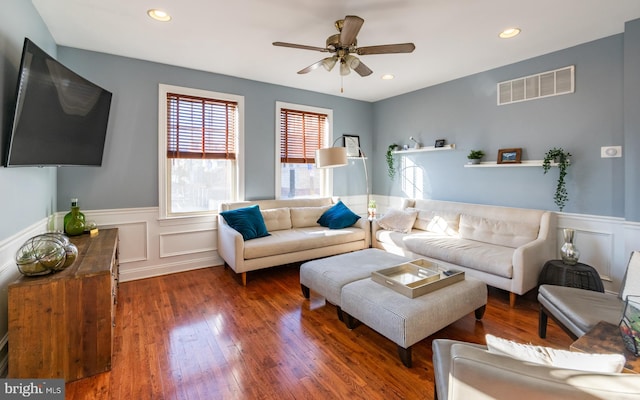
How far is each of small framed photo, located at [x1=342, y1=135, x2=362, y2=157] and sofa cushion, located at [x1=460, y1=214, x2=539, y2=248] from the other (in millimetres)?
2308

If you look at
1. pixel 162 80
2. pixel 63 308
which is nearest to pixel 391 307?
pixel 63 308

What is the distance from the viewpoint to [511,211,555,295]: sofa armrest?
285 centimetres

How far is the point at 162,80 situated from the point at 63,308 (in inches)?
115

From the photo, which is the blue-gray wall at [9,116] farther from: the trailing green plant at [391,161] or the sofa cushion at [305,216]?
the trailing green plant at [391,161]

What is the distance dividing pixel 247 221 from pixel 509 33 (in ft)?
11.6

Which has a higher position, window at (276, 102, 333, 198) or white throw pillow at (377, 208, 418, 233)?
→ window at (276, 102, 333, 198)

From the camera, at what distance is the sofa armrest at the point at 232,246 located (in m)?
3.42

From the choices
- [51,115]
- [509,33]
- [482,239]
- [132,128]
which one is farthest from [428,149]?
[51,115]

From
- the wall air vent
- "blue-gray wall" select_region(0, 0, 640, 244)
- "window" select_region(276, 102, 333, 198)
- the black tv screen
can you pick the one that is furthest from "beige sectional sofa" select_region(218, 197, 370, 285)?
the wall air vent

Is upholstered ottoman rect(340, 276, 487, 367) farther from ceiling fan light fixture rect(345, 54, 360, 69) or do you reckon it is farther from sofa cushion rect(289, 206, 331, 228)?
sofa cushion rect(289, 206, 331, 228)

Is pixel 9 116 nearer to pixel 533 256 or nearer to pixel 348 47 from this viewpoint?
pixel 348 47

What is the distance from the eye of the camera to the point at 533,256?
2.95 m

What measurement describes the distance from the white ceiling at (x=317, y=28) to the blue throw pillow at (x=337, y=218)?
2072 millimetres

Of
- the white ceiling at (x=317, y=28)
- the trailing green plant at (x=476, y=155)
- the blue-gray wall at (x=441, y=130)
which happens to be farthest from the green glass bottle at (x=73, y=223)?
the trailing green plant at (x=476, y=155)
